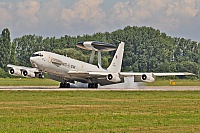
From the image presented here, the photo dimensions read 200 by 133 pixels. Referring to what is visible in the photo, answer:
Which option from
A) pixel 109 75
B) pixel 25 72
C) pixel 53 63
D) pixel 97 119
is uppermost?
pixel 53 63

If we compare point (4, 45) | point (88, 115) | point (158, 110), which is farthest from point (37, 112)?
point (4, 45)

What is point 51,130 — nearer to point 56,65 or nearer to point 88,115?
point 88,115

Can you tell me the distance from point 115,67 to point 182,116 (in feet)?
169

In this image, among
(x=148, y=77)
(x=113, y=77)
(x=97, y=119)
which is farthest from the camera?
(x=148, y=77)

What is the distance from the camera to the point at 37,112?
3872 cm

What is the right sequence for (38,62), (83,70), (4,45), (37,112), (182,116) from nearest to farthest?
1. (182,116)
2. (37,112)
3. (38,62)
4. (83,70)
5. (4,45)

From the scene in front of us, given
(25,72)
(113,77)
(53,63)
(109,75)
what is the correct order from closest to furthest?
(53,63), (25,72), (113,77), (109,75)

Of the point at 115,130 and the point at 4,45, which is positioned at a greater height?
the point at 4,45

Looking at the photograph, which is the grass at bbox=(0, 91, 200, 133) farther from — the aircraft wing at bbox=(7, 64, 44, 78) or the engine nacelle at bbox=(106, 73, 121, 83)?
the engine nacelle at bbox=(106, 73, 121, 83)

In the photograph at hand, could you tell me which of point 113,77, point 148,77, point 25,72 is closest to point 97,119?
point 25,72

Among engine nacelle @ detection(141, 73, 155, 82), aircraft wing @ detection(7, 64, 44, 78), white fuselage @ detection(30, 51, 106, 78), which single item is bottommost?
engine nacelle @ detection(141, 73, 155, 82)

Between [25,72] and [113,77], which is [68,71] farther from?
[113,77]

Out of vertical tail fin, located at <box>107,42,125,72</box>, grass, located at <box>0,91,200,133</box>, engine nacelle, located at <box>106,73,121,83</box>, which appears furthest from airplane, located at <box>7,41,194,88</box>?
grass, located at <box>0,91,200,133</box>

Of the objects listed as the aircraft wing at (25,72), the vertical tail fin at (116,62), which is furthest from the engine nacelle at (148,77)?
the aircraft wing at (25,72)
